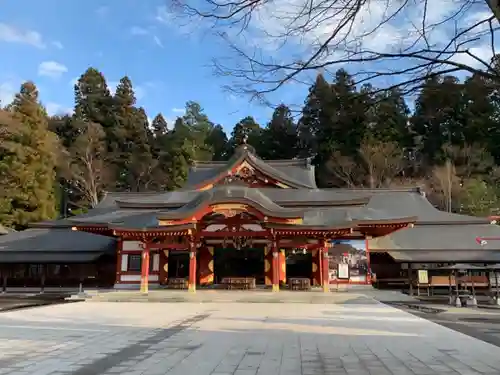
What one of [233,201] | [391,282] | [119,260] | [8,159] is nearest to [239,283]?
[233,201]

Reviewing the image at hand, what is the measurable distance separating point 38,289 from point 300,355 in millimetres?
19731

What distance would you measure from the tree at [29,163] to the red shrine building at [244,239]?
911cm

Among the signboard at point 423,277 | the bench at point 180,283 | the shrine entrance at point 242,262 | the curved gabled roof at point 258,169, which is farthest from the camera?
the curved gabled roof at point 258,169

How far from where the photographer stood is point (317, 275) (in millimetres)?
19969

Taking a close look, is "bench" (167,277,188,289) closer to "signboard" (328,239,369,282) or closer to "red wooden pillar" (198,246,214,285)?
"red wooden pillar" (198,246,214,285)

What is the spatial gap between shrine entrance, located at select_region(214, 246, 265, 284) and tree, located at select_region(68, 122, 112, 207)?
2439 centimetres

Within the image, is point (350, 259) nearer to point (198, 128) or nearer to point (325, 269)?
point (325, 269)

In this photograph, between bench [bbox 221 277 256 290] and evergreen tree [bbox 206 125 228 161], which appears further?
evergreen tree [bbox 206 125 228 161]

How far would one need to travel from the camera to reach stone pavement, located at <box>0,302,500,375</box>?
516 cm

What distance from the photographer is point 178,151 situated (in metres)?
46.0

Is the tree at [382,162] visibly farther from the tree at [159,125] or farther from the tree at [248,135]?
the tree at [159,125]

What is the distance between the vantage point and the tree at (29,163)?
108ft

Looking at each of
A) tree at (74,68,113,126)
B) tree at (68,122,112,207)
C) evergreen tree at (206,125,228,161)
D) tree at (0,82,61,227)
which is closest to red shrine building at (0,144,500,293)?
tree at (0,82,61,227)

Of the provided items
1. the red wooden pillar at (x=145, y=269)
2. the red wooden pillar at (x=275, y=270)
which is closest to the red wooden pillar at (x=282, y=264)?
the red wooden pillar at (x=275, y=270)
